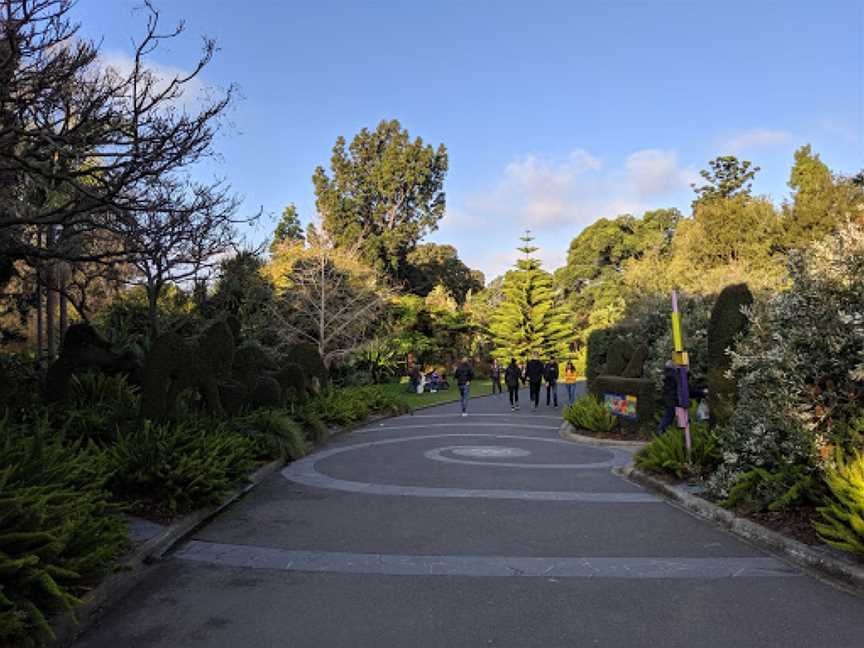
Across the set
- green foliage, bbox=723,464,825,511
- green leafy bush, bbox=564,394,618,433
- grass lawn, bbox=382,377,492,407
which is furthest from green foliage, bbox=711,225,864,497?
grass lawn, bbox=382,377,492,407

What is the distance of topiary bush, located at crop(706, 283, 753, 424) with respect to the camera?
8.90 metres

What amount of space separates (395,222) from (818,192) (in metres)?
28.8

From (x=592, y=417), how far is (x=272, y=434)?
7.37m

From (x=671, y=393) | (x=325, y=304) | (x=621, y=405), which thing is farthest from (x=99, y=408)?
(x=325, y=304)

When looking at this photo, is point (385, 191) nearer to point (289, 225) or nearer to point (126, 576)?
point (289, 225)

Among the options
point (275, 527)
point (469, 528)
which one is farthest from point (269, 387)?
point (469, 528)

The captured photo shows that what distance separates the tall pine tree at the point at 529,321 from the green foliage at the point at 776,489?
41309 millimetres

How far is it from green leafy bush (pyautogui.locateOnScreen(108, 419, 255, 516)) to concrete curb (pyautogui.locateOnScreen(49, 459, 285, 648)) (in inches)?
8.9

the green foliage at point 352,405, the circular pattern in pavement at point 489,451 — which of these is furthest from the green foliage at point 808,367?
the green foliage at point 352,405

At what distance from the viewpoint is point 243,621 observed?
14.2 ft

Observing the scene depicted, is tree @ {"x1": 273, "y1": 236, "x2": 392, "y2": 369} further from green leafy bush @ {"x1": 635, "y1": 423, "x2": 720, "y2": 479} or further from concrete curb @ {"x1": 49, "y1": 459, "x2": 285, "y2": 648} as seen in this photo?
concrete curb @ {"x1": 49, "y1": 459, "x2": 285, "y2": 648}

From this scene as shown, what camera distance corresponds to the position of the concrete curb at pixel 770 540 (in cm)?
504

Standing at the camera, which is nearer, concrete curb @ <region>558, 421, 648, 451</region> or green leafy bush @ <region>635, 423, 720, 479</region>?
green leafy bush @ <region>635, 423, 720, 479</region>

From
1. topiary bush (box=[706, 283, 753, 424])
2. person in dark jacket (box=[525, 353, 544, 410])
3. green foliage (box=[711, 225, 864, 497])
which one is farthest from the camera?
person in dark jacket (box=[525, 353, 544, 410])
